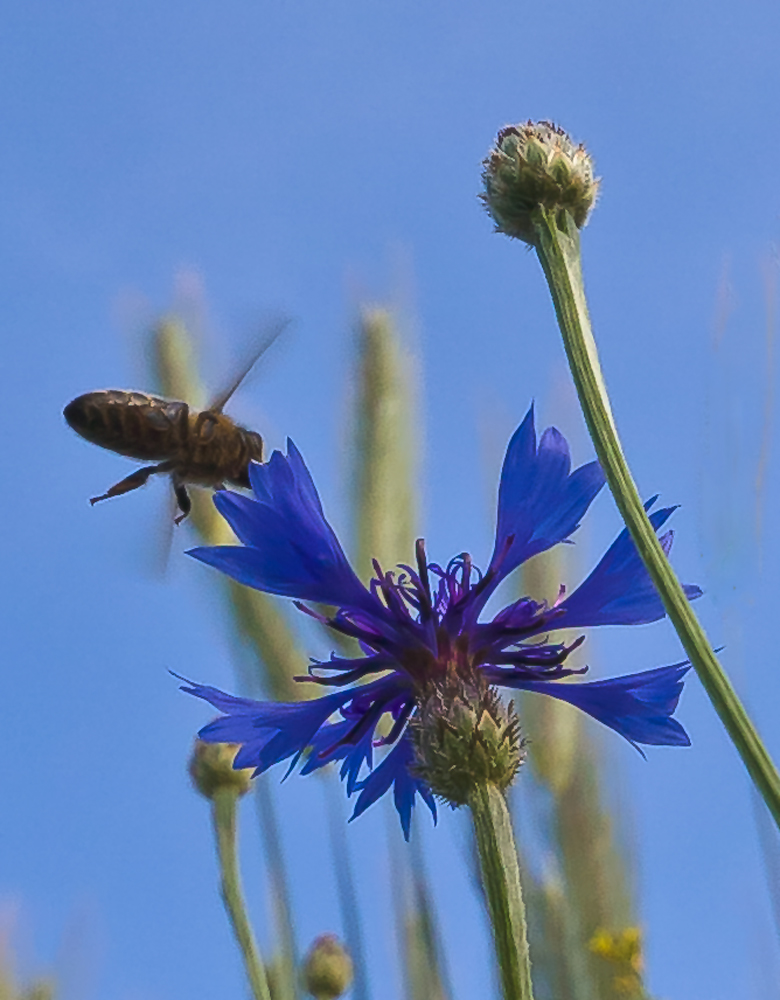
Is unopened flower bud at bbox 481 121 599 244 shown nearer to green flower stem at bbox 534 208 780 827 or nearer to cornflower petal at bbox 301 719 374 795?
green flower stem at bbox 534 208 780 827

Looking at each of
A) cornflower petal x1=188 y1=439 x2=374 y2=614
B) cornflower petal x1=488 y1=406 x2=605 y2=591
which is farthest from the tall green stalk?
cornflower petal x1=188 y1=439 x2=374 y2=614

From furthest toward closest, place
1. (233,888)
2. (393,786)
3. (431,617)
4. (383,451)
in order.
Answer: (383,451), (233,888), (393,786), (431,617)

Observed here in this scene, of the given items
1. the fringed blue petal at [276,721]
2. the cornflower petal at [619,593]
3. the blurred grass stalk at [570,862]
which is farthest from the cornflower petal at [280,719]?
the blurred grass stalk at [570,862]

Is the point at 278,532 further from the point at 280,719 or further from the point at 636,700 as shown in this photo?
the point at 636,700

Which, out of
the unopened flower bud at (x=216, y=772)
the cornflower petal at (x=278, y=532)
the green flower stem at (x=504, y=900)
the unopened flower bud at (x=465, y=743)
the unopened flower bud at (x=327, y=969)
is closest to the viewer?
the green flower stem at (x=504, y=900)

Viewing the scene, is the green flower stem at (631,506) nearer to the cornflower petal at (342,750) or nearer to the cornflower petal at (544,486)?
the cornflower petal at (544,486)

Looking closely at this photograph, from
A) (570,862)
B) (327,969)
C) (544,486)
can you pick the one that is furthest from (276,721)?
(327,969)
